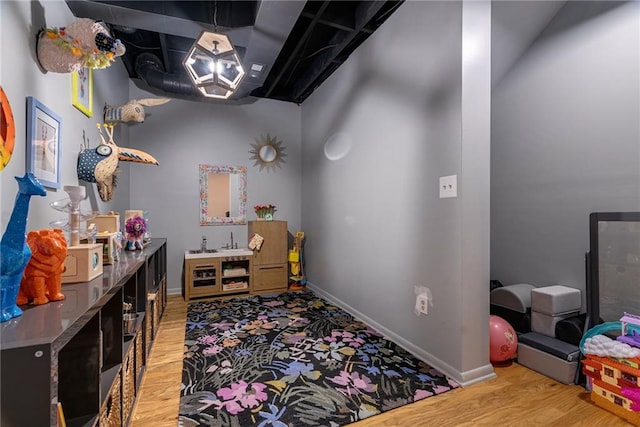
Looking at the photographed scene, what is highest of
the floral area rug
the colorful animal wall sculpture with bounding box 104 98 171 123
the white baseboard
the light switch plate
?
the colorful animal wall sculpture with bounding box 104 98 171 123

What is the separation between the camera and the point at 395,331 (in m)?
2.63

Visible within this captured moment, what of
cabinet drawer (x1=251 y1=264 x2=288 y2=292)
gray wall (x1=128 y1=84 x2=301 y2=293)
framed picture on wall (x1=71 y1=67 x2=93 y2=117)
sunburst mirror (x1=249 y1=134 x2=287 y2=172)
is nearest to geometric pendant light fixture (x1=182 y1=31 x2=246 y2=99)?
framed picture on wall (x1=71 y1=67 x2=93 y2=117)

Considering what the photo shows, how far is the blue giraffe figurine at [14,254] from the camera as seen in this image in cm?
88

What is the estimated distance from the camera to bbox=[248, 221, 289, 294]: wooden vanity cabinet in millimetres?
4266

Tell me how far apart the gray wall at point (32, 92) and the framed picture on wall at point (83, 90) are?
5cm

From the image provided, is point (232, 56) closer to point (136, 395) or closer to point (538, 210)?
point (136, 395)

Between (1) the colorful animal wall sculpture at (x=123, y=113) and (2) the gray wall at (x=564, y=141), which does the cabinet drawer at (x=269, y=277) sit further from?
(2) the gray wall at (x=564, y=141)

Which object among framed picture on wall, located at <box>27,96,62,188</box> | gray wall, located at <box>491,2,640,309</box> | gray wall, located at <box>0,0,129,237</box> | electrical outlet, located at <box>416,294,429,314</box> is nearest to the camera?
gray wall, located at <box>0,0,129,237</box>

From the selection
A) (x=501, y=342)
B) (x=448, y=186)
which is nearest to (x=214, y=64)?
(x=448, y=186)

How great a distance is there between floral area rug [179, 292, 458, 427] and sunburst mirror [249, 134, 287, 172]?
248 cm

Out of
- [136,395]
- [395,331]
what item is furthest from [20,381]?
[395,331]

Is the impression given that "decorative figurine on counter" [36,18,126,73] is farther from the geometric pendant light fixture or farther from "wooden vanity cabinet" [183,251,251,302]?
"wooden vanity cabinet" [183,251,251,302]

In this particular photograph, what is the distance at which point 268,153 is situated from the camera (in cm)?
471

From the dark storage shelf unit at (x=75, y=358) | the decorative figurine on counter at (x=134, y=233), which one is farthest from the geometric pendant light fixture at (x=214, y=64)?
the dark storage shelf unit at (x=75, y=358)
